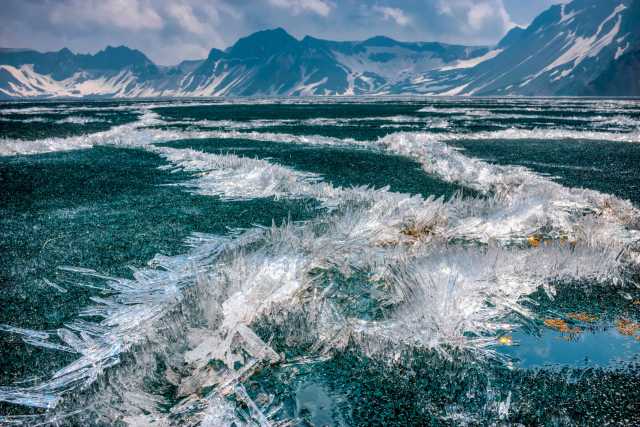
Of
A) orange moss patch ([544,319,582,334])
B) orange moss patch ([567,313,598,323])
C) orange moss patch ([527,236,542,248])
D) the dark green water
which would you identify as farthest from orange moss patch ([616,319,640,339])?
orange moss patch ([527,236,542,248])

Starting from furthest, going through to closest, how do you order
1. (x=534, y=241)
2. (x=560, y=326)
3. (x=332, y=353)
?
(x=534, y=241), (x=560, y=326), (x=332, y=353)

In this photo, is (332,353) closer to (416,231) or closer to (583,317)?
(583,317)

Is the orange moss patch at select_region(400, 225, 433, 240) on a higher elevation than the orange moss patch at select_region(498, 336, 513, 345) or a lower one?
higher

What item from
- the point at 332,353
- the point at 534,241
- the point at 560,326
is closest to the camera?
the point at 332,353

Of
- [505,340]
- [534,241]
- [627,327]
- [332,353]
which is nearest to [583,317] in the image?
[627,327]

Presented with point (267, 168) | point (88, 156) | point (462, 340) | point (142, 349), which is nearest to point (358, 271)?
point (462, 340)

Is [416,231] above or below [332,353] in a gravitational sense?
above

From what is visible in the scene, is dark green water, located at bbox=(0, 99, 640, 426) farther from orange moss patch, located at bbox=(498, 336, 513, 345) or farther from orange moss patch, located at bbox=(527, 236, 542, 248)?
orange moss patch, located at bbox=(527, 236, 542, 248)

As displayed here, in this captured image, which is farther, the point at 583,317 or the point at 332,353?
the point at 583,317
